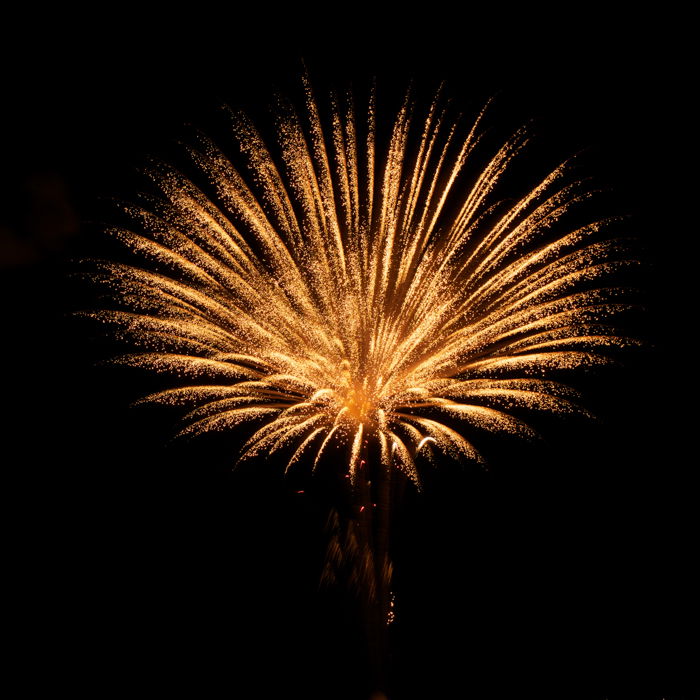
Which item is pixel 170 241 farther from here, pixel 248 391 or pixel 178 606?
pixel 178 606

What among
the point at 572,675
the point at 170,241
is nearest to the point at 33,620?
the point at 170,241

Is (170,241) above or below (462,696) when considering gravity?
above

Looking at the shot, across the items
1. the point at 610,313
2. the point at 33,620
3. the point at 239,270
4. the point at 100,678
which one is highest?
the point at 239,270

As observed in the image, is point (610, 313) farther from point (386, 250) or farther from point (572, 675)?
point (572, 675)

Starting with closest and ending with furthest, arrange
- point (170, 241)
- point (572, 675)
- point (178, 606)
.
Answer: point (170, 241)
point (572, 675)
point (178, 606)

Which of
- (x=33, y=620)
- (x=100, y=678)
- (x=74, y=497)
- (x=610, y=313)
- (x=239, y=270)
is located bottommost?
(x=100, y=678)

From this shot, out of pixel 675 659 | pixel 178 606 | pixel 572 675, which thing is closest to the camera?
pixel 675 659

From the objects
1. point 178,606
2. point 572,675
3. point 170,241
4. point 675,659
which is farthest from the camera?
point 178,606

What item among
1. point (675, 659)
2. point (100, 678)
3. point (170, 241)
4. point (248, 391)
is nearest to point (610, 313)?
point (248, 391)

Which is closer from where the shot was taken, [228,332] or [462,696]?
[228,332]
